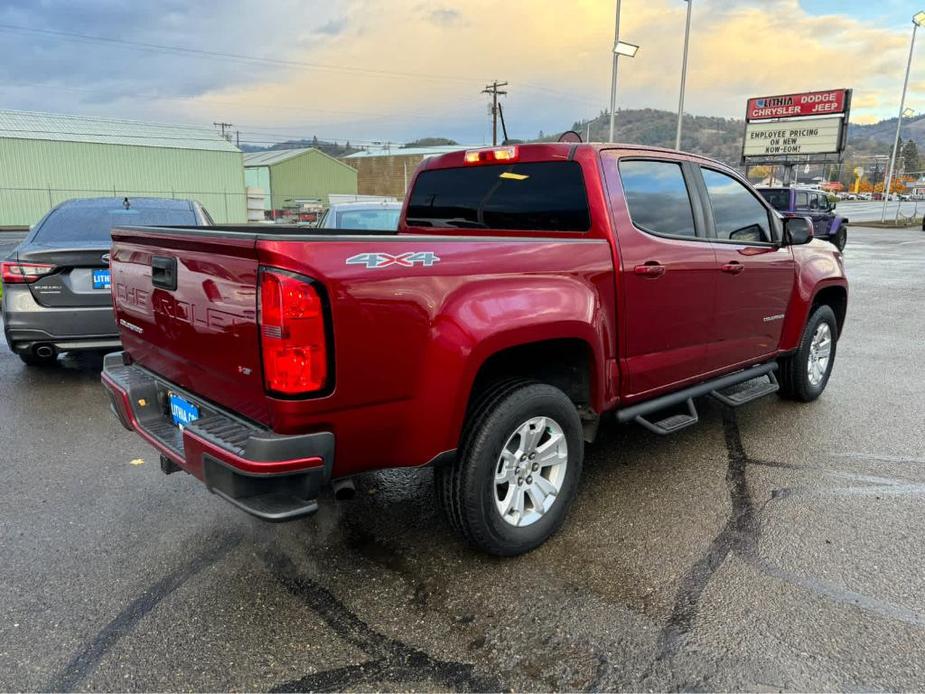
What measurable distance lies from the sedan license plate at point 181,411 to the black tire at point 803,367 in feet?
14.4

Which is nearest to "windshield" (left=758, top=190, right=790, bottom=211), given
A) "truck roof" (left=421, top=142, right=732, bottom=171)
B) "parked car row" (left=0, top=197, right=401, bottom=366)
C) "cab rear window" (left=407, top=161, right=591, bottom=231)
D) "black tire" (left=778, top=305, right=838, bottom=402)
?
"black tire" (left=778, top=305, right=838, bottom=402)

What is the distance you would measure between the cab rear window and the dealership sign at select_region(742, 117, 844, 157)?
33.3 meters

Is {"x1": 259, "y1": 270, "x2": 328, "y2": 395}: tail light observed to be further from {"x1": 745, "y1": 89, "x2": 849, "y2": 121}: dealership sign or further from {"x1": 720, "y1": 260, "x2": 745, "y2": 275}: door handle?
{"x1": 745, "y1": 89, "x2": 849, "y2": 121}: dealership sign

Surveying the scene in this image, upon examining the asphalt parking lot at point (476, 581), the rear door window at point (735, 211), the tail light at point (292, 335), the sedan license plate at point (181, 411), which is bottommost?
the asphalt parking lot at point (476, 581)

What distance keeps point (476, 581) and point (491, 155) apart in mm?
2385

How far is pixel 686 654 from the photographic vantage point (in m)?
2.46

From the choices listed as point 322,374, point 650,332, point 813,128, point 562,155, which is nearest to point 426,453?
point 322,374

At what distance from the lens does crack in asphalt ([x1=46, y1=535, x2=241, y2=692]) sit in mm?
2320

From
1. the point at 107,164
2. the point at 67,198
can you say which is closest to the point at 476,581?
the point at 67,198

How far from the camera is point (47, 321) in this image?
5.42 meters

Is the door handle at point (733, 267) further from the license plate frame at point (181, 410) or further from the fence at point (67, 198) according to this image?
the fence at point (67, 198)

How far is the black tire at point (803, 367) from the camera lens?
5.21 m

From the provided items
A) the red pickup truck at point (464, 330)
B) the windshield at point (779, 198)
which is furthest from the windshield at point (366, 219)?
the windshield at point (779, 198)

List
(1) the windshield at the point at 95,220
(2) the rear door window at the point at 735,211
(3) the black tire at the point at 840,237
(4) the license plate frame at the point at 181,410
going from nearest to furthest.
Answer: (4) the license plate frame at the point at 181,410, (2) the rear door window at the point at 735,211, (1) the windshield at the point at 95,220, (3) the black tire at the point at 840,237
